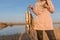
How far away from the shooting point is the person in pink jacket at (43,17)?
351 cm

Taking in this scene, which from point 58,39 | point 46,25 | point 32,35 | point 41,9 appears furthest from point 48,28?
point 58,39

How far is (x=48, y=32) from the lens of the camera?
11.7 feet

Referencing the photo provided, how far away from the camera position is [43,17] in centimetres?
354

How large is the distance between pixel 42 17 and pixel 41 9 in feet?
0.44

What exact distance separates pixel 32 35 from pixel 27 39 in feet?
1.37

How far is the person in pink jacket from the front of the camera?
3.51m

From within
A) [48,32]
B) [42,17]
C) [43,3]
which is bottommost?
[48,32]

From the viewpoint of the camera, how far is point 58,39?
5.33 meters

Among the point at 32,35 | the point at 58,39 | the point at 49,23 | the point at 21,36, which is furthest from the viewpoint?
the point at 58,39

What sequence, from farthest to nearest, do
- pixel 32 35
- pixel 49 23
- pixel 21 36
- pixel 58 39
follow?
pixel 58 39, pixel 21 36, pixel 32 35, pixel 49 23

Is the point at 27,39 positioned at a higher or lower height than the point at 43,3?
lower

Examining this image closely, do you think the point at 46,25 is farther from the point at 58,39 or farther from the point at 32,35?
the point at 58,39

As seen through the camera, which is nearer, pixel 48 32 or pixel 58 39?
pixel 48 32

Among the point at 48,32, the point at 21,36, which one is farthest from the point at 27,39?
the point at 48,32
